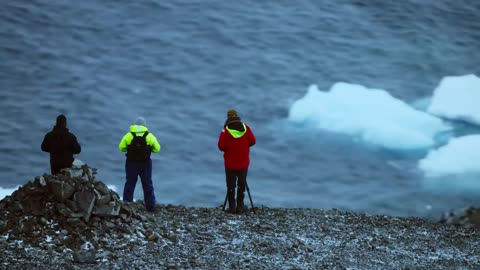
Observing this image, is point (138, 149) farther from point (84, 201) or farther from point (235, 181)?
point (235, 181)

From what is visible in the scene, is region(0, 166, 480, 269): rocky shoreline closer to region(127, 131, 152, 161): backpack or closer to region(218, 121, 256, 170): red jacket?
region(127, 131, 152, 161): backpack

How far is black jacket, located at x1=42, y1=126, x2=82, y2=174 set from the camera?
16172mm

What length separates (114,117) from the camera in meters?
30.9

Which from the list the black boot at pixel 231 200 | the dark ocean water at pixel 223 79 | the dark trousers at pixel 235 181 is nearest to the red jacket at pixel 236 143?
the dark trousers at pixel 235 181

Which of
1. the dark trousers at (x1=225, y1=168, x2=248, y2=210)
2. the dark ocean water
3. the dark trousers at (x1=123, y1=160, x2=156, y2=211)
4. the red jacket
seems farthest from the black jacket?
the dark ocean water

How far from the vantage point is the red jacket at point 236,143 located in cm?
1708

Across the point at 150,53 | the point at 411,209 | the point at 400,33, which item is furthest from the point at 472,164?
the point at 150,53

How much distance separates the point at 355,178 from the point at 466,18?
14.8 meters

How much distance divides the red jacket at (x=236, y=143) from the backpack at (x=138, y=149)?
1550mm

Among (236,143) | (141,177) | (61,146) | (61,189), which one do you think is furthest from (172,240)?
(61,146)

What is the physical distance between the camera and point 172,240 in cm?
1571

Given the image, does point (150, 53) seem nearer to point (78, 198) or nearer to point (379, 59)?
point (379, 59)

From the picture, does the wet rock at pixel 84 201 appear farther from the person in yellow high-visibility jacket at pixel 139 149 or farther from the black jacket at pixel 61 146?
the person in yellow high-visibility jacket at pixel 139 149

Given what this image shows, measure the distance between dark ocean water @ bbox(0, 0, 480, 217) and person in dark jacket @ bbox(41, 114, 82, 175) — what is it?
367 inches
